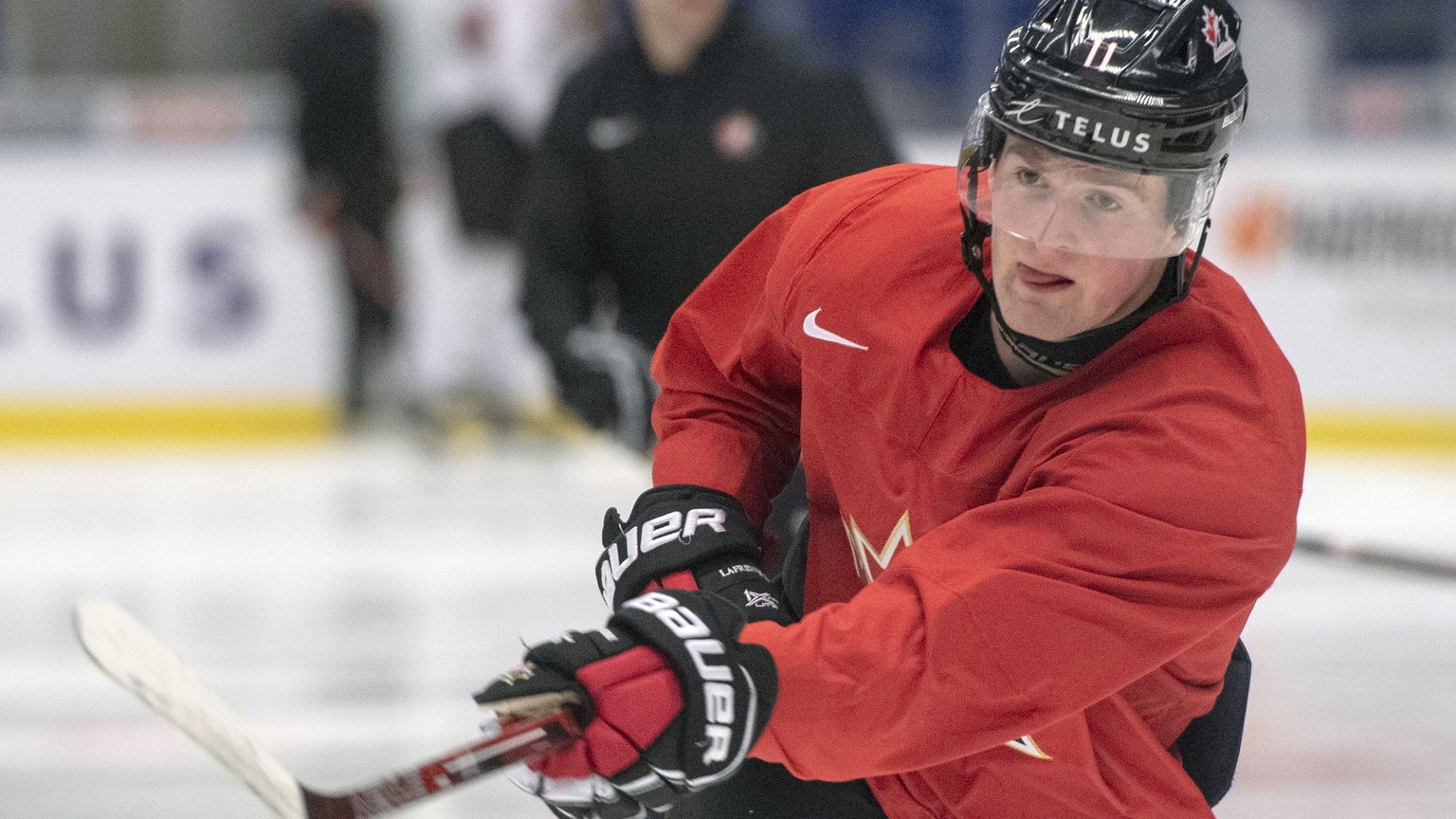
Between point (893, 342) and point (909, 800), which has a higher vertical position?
point (893, 342)

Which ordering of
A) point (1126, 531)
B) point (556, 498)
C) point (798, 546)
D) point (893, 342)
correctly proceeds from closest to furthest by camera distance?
1. point (1126, 531)
2. point (893, 342)
3. point (798, 546)
4. point (556, 498)

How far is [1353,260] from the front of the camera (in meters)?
6.09

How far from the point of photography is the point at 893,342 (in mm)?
1409

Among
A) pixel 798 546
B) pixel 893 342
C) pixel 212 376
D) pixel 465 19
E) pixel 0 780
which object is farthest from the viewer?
pixel 212 376

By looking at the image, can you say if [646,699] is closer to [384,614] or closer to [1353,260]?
Result: [384,614]

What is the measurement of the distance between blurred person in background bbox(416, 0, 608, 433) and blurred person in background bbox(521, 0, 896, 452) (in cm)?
259

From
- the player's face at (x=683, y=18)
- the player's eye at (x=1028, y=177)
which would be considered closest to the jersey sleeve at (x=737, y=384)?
the player's eye at (x=1028, y=177)

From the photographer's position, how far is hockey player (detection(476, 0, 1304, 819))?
1.20m

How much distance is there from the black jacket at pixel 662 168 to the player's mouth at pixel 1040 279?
143cm

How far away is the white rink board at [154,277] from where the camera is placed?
6.37 meters

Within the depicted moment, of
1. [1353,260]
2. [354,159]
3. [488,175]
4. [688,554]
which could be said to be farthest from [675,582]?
[354,159]

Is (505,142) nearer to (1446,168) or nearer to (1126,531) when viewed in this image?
(1446,168)

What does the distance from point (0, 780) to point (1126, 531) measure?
6.81ft

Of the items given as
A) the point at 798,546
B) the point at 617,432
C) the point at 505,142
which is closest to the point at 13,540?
the point at 505,142
